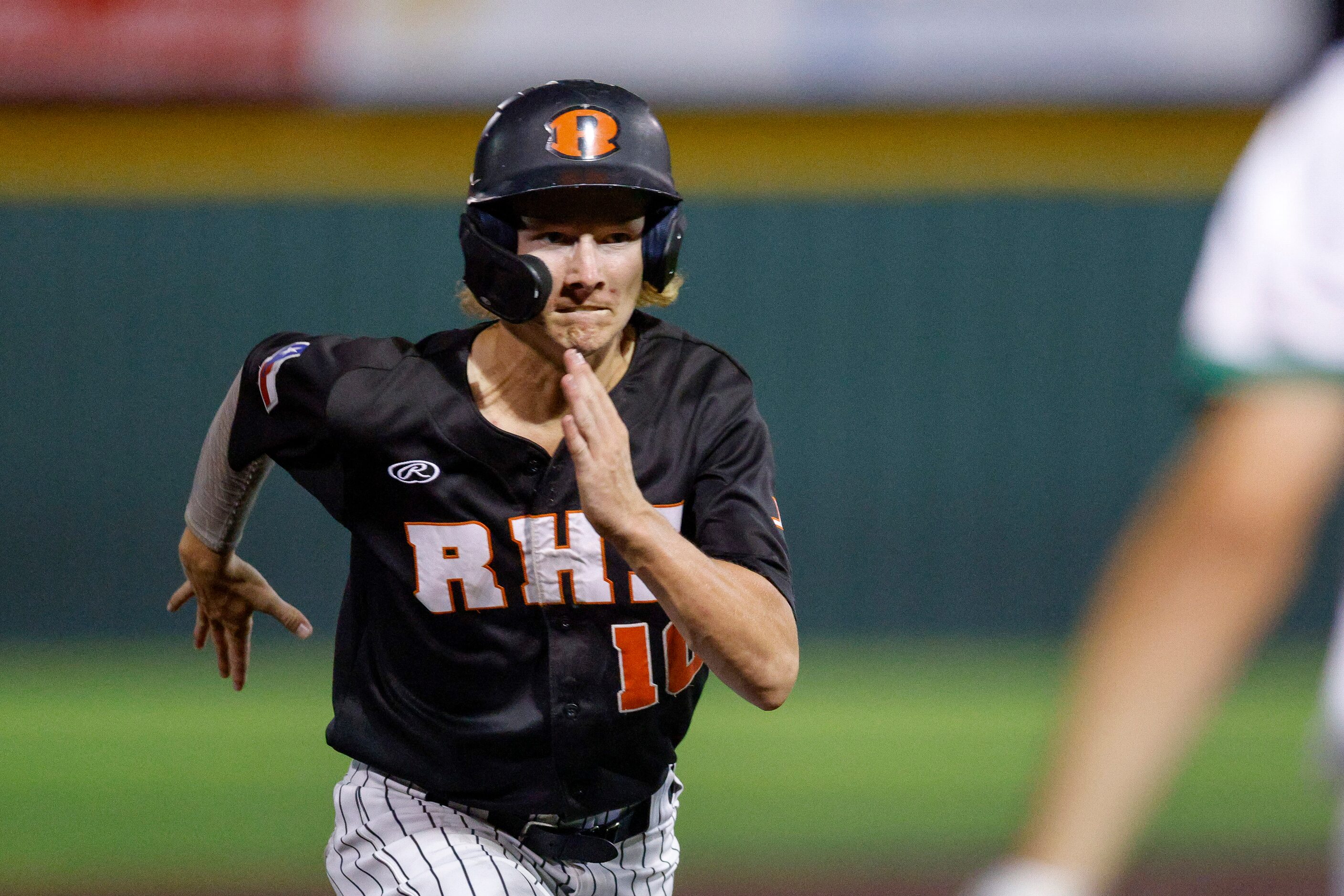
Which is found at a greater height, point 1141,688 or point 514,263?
point 514,263

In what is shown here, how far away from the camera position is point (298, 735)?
276 inches

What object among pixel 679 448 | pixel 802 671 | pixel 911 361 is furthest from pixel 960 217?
pixel 679 448

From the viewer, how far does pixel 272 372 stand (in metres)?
2.88

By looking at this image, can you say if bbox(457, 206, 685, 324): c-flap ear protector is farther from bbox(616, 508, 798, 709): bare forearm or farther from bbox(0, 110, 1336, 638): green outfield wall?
bbox(0, 110, 1336, 638): green outfield wall

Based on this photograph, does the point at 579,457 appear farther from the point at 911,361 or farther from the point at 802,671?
the point at 911,361

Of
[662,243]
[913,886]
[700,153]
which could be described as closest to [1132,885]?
[913,886]

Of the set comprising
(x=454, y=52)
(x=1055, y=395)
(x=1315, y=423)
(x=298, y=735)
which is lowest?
(x=298, y=735)

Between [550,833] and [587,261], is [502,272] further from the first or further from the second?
[550,833]

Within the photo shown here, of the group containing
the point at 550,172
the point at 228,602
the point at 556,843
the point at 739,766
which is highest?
the point at 550,172

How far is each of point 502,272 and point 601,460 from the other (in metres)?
0.42

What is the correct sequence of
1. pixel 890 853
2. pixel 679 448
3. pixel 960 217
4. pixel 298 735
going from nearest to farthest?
pixel 679 448
pixel 890 853
pixel 298 735
pixel 960 217

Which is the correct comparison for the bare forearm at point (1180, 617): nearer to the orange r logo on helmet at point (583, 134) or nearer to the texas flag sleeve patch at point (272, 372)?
the orange r logo on helmet at point (583, 134)

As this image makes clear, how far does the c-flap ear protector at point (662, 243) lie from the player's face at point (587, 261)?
0.03m

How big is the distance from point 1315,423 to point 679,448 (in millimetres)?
1692
